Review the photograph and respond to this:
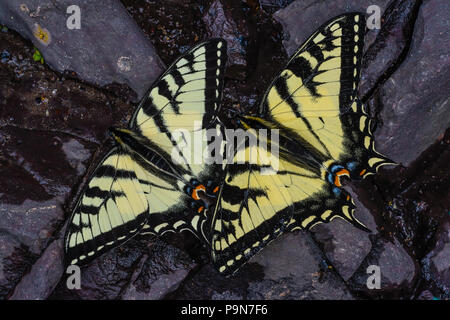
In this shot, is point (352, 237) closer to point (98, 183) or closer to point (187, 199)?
point (187, 199)

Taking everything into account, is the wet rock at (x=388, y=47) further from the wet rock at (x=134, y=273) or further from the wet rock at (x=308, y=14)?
the wet rock at (x=134, y=273)

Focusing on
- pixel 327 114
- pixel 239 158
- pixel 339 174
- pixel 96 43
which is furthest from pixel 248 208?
pixel 96 43

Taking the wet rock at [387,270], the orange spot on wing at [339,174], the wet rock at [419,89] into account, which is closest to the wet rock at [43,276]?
the orange spot on wing at [339,174]

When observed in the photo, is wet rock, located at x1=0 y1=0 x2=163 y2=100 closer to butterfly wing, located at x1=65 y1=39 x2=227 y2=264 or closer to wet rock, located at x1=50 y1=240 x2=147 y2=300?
butterfly wing, located at x1=65 y1=39 x2=227 y2=264

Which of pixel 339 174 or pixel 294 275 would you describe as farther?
pixel 294 275

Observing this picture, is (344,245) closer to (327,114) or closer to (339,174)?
(339,174)

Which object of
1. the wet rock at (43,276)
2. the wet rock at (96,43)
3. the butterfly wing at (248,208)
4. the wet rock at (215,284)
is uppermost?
the wet rock at (96,43)

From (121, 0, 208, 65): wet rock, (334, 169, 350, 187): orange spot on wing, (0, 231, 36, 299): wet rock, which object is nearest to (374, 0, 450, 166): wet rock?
(334, 169, 350, 187): orange spot on wing
